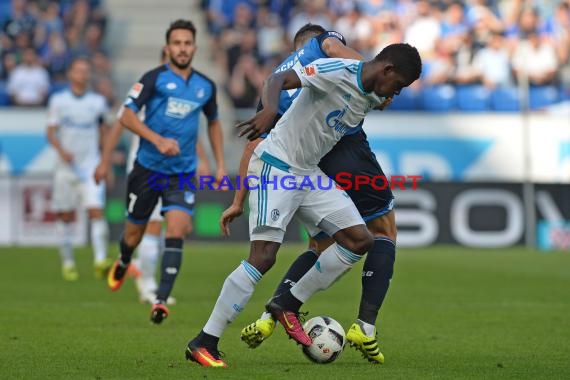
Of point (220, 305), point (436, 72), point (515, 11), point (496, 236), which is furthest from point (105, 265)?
point (515, 11)

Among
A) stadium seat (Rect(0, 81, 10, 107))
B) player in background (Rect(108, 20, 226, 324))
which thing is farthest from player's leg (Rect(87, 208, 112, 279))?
stadium seat (Rect(0, 81, 10, 107))

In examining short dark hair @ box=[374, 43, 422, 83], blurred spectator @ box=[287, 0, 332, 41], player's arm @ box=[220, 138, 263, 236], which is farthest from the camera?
blurred spectator @ box=[287, 0, 332, 41]

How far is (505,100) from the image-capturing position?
20562 mm

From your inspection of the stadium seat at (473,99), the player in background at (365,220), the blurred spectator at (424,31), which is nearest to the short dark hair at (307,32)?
the player in background at (365,220)

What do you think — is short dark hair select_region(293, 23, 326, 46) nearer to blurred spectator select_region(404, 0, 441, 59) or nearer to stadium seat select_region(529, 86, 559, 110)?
stadium seat select_region(529, 86, 559, 110)

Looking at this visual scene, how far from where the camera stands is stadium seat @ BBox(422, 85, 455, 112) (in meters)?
20.8

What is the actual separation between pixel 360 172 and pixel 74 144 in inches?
296

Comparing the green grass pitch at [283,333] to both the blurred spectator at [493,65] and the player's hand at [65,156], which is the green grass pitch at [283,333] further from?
the blurred spectator at [493,65]

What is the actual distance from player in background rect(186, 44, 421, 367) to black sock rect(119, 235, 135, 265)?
3.53 metres

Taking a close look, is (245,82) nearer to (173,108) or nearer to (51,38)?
(51,38)

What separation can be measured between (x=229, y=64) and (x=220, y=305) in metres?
15.2

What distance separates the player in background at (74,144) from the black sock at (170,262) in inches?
179

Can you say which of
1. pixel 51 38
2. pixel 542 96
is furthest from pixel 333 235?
pixel 51 38

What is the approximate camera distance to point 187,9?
24562 mm
